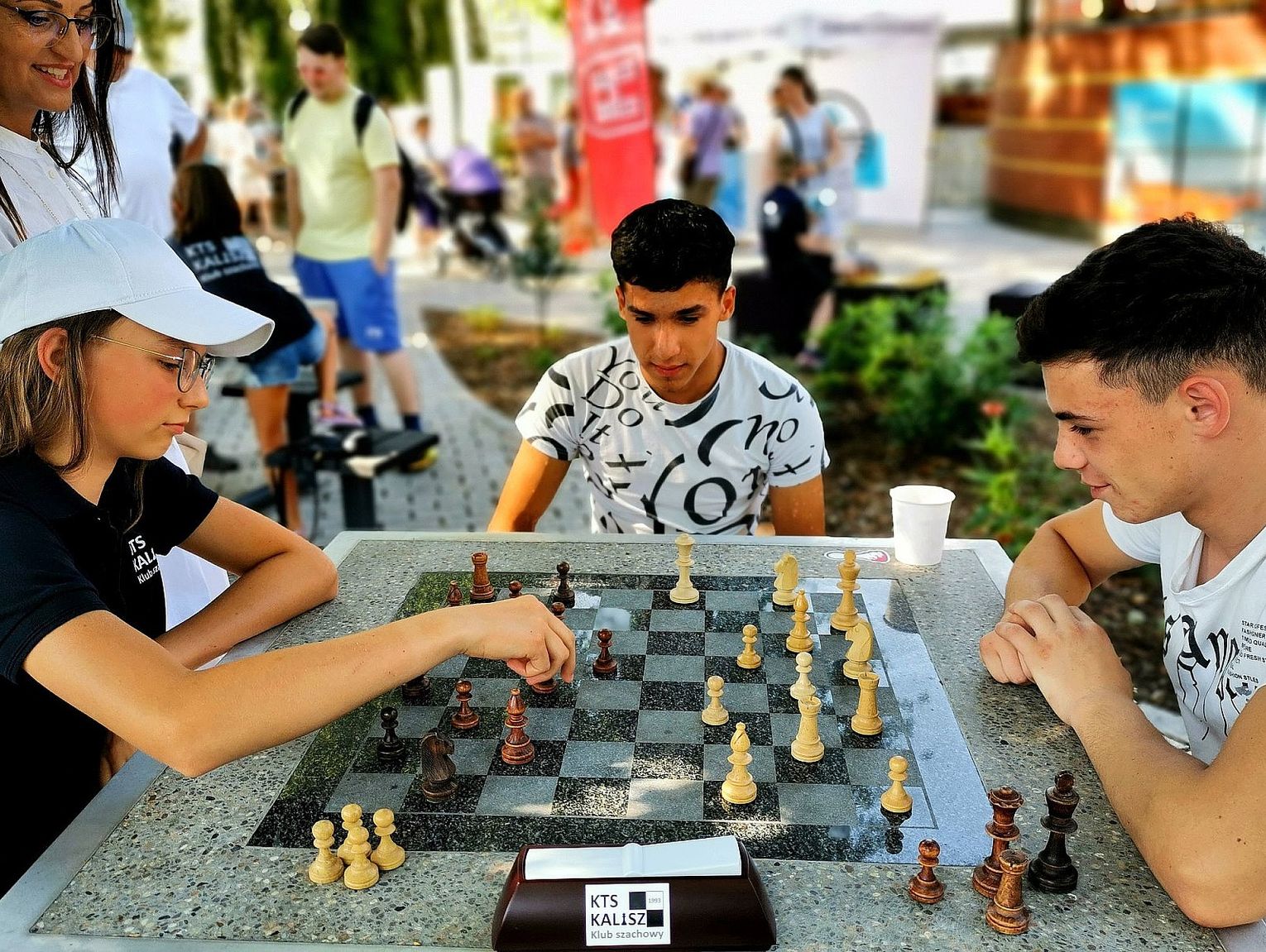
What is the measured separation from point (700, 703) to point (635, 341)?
1162 mm

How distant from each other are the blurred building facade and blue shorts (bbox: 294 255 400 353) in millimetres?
8341

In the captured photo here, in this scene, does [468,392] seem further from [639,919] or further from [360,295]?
[639,919]

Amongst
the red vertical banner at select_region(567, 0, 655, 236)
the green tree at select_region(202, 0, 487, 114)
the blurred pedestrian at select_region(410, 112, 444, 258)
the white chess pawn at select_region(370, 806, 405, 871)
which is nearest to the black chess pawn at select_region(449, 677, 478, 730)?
the white chess pawn at select_region(370, 806, 405, 871)

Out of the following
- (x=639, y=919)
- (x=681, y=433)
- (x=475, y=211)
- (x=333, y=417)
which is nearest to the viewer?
(x=639, y=919)

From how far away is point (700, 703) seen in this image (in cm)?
184

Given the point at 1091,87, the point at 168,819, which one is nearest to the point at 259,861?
the point at 168,819

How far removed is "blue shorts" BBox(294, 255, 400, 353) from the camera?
19.3ft

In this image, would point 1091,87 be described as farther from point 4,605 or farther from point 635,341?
point 4,605

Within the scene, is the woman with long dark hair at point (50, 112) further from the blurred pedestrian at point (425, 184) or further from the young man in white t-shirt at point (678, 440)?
the blurred pedestrian at point (425, 184)

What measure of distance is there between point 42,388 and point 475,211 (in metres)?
11.6

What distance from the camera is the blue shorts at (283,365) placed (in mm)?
4855

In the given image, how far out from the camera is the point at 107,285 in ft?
5.44

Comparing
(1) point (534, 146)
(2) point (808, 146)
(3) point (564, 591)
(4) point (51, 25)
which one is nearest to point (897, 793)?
(3) point (564, 591)

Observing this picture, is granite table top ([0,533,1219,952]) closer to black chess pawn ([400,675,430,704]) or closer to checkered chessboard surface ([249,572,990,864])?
checkered chessboard surface ([249,572,990,864])
